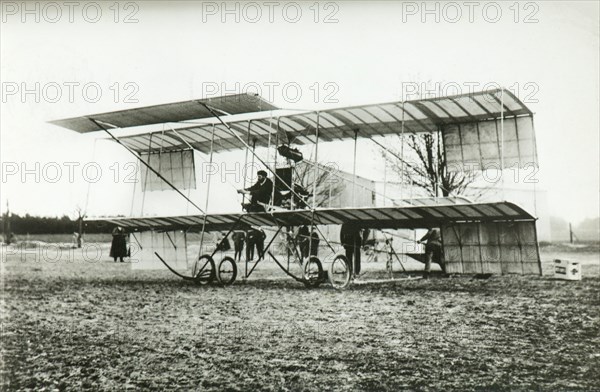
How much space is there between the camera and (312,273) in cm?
855

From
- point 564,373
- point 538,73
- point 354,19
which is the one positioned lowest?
point 564,373

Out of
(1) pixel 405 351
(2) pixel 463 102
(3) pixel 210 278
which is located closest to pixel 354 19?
(2) pixel 463 102

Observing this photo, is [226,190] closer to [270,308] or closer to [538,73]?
[270,308]

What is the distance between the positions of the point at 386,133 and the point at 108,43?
16.3 ft

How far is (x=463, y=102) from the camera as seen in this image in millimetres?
7000

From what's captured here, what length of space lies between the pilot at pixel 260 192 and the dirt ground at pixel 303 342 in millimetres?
2071

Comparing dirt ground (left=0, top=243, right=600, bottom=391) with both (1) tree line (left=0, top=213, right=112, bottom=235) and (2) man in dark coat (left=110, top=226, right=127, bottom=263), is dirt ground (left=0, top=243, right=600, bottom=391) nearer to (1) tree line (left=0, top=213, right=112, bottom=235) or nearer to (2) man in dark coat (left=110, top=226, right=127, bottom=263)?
(1) tree line (left=0, top=213, right=112, bottom=235)

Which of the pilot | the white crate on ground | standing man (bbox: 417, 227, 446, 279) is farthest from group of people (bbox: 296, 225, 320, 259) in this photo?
the white crate on ground

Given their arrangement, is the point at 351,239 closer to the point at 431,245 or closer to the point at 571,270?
the point at 431,245

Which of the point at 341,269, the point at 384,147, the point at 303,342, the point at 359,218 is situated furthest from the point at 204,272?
the point at 303,342

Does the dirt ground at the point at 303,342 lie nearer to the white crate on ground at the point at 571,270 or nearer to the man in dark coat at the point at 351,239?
the man in dark coat at the point at 351,239

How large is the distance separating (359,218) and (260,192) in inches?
70.8

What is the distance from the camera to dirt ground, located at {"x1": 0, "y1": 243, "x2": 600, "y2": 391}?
3434mm

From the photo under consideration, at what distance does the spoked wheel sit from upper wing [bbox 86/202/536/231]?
26.3 inches
